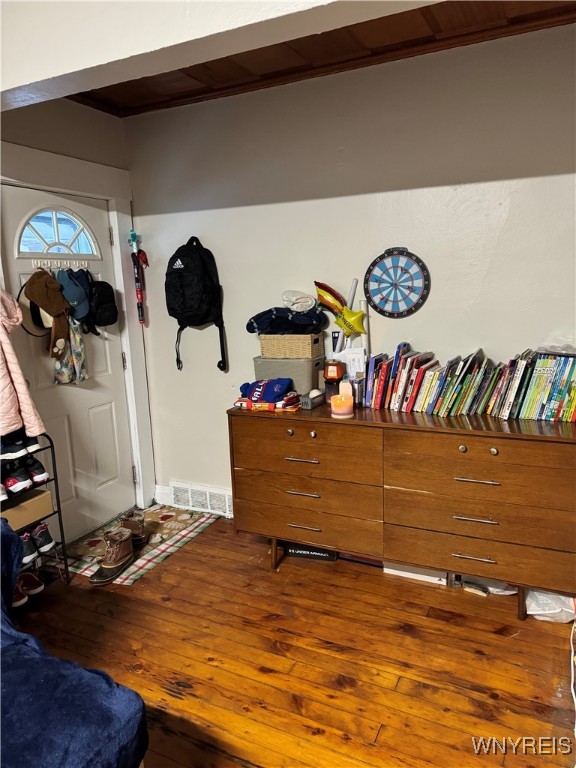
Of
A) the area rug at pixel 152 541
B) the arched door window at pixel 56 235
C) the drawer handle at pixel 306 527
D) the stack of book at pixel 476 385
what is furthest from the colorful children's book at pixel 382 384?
the arched door window at pixel 56 235

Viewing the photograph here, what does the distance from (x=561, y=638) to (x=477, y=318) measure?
136 cm

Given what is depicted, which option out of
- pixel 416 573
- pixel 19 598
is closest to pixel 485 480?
pixel 416 573

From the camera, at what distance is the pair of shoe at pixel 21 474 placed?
91.7 inches

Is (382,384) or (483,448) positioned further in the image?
(382,384)

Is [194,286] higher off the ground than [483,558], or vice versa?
[194,286]

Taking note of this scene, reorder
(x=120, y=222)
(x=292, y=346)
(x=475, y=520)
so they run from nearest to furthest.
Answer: (x=475, y=520) → (x=292, y=346) → (x=120, y=222)

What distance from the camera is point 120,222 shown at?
123 inches

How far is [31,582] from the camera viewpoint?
8.22 ft

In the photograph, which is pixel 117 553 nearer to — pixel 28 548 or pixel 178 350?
pixel 28 548

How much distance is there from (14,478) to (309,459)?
4.24 ft

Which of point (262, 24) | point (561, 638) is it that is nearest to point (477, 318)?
point (561, 638)

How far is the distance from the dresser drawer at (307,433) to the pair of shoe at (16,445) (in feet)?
2.97

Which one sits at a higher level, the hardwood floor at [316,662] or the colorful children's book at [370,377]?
the colorful children's book at [370,377]

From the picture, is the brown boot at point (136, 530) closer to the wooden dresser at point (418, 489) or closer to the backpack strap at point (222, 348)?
the wooden dresser at point (418, 489)
